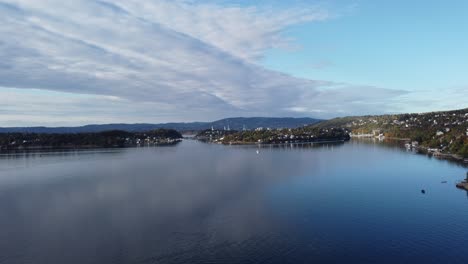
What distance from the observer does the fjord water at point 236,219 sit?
32.3ft

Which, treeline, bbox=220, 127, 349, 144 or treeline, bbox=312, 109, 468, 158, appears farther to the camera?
treeline, bbox=220, 127, 349, 144

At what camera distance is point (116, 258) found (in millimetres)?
9500

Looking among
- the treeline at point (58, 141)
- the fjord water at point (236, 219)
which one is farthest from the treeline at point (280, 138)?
the fjord water at point (236, 219)

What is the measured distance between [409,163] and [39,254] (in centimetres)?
2691

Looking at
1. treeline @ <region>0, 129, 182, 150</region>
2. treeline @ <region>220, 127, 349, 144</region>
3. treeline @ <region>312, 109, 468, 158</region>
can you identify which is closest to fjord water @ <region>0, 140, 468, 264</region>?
treeline @ <region>312, 109, 468, 158</region>

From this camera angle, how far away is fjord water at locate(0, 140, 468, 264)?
32.3 ft

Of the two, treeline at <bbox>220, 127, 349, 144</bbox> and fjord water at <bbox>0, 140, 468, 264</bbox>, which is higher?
treeline at <bbox>220, 127, 349, 144</bbox>

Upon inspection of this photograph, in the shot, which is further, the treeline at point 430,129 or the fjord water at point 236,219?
the treeline at point 430,129

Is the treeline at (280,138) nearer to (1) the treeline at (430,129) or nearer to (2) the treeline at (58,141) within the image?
(1) the treeline at (430,129)

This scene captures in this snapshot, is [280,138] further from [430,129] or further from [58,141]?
[58,141]

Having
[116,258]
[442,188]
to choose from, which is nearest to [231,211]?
[116,258]

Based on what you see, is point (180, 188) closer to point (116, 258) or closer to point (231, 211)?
point (231, 211)

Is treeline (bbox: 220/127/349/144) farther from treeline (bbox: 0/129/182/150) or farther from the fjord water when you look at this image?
the fjord water

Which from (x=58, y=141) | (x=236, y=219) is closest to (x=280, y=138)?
(x=58, y=141)
